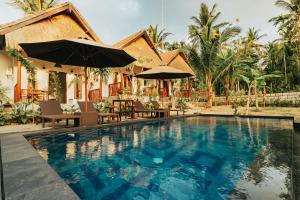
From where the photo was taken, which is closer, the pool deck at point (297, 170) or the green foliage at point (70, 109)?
the pool deck at point (297, 170)

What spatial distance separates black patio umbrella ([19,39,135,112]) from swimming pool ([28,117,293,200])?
9.64 feet

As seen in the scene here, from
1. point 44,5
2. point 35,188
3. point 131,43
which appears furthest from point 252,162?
point 44,5

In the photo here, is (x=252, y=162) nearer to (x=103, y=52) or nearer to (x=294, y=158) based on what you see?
(x=294, y=158)

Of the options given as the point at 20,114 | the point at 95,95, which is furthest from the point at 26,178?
the point at 95,95

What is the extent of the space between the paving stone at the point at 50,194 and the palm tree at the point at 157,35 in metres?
39.0

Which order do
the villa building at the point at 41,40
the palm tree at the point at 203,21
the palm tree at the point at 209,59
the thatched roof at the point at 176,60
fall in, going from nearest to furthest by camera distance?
1. the villa building at the point at 41,40
2. the palm tree at the point at 209,59
3. the thatched roof at the point at 176,60
4. the palm tree at the point at 203,21

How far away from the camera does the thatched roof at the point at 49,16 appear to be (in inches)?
485

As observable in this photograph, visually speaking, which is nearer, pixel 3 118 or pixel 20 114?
pixel 3 118

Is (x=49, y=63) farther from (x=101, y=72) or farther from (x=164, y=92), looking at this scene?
(x=164, y=92)

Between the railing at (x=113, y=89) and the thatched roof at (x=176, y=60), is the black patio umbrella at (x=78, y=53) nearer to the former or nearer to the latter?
the railing at (x=113, y=89)

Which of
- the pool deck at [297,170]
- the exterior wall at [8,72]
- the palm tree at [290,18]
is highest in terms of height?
the palm tree at [290,18]

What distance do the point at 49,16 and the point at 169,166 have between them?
14101 mm

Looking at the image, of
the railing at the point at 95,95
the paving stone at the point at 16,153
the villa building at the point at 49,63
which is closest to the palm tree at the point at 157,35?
the villa building at the point at 49,63

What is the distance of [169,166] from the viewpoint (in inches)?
172
